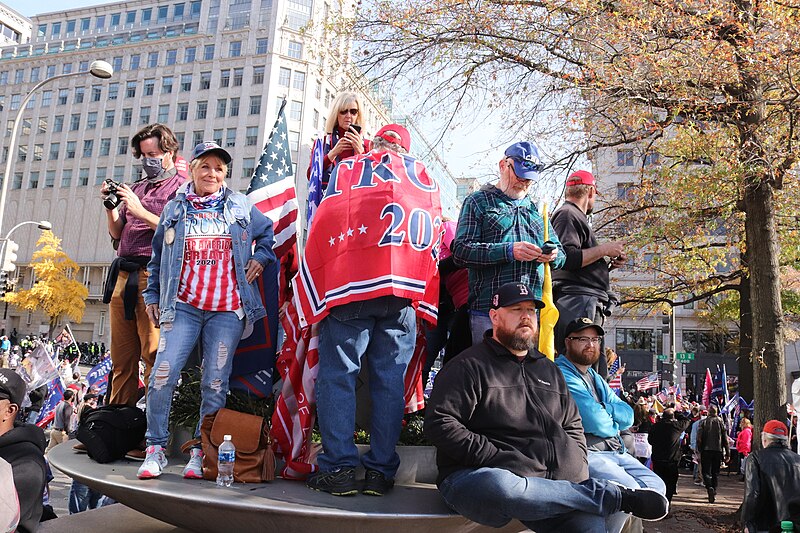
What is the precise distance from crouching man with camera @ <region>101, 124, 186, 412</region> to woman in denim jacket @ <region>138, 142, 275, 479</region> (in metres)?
0.57

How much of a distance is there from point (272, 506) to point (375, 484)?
68 cm

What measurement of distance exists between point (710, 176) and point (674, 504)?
24.9ft

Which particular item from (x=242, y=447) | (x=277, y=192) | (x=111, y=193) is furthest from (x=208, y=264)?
(x=277, y=192)

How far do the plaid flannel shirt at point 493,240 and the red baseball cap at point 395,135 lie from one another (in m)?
0.58

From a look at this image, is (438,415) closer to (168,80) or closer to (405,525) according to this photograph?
(405,525)

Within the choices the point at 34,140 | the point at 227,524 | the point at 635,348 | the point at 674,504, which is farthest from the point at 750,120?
the point at 34,140

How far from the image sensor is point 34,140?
71.7m

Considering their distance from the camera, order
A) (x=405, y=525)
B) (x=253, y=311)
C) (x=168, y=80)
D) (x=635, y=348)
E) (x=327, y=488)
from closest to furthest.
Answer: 1. (x=405, y=525)
2. (x=327, y=488)
3. (x=253, y=311)
4. (x=635, y=348)
5. (x=168, y=80)

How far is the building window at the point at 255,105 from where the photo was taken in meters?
62.6

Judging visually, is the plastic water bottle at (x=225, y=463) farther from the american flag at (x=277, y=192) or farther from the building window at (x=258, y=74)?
the building window at (x=258, y=74)

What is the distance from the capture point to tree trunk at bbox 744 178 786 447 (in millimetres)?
11000

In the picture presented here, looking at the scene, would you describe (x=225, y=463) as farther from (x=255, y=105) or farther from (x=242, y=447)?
(x=255, y=105)

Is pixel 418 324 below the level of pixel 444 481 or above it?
above

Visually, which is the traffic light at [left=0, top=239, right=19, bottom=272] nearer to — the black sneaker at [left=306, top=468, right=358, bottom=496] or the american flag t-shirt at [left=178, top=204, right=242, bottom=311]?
the american flag t-shirt at [left=178, top=204, right=242, bottom=311]
